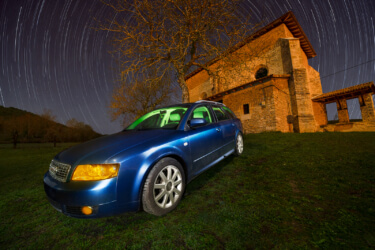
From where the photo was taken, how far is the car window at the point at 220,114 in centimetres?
356

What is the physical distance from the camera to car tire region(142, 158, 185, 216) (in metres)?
1.69

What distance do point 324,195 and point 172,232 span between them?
2.18 meters

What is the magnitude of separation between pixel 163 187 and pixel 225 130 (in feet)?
7.04

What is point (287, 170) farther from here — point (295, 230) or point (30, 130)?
point (30, 130)

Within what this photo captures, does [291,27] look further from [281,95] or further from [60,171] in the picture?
[60,171]

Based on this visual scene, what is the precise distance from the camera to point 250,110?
13.9 meters

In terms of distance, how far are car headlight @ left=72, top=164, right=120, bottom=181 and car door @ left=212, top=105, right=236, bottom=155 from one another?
2227 mm

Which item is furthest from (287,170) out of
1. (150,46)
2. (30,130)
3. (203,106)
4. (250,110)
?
(30,130)

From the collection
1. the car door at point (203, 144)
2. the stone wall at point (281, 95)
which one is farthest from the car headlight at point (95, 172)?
the stone wall at point (281, 95)

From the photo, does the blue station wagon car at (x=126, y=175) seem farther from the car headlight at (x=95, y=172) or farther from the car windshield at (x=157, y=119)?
the car windshield at (x=157, y=119)

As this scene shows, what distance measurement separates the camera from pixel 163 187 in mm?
1828

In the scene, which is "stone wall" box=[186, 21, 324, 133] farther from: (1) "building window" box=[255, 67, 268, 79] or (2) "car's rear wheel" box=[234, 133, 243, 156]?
(2) "car's rear wheel" box=[234, 133, 243, 156]

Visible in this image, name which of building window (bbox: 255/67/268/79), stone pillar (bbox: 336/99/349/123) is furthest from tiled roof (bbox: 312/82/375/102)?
building window (bbox: 255/67/268/79)

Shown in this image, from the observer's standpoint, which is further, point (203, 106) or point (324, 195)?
point (203, 106)
